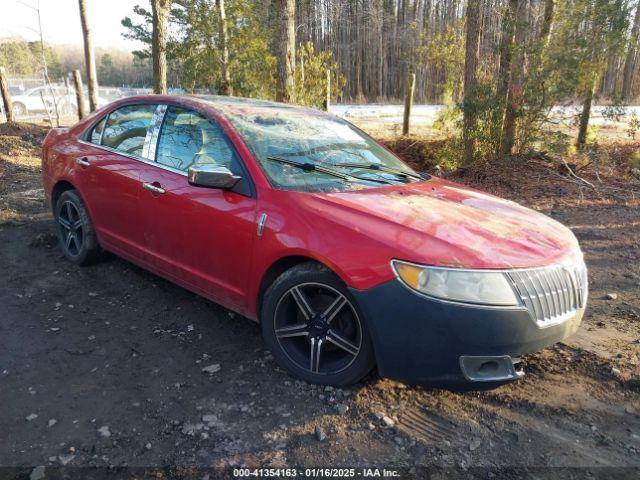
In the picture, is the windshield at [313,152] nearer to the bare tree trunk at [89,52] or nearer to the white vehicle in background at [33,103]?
the bare tree trunk at [89,52]

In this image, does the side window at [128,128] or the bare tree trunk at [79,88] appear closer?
the side window at [128,128]

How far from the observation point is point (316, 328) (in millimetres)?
2939

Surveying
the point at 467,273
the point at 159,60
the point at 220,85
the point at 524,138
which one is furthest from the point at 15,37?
the point at 467,273

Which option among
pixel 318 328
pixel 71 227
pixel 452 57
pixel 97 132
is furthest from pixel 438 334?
pixel 452 57

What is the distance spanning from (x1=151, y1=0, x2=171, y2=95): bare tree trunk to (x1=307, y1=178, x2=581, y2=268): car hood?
11044mm

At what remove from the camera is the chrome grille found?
8.41 ft

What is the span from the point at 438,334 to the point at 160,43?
1228 centimetres

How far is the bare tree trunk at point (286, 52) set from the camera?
32.2 ft

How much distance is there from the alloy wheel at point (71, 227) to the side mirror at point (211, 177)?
205cm

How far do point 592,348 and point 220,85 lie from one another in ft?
37.6

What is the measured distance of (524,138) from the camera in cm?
880

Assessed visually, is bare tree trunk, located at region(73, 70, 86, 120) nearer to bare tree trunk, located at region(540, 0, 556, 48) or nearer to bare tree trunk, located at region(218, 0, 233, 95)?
bare tree trunk, located at region(218, 0, 233, 95)

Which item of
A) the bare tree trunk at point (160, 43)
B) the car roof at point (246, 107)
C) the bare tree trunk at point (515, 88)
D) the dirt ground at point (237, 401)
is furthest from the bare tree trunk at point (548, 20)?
the bare tree trunk at point (160, 43)

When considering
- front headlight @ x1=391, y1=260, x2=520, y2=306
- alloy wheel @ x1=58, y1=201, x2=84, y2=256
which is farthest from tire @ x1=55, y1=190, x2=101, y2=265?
front headlight @ x1=391, y1=260, x2=520, y2=306
